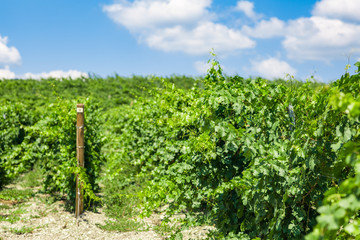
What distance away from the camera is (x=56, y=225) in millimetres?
4961

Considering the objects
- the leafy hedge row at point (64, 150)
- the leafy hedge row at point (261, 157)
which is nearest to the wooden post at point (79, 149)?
the leafy hedge row at point (64, 150)

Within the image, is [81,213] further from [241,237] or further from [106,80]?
[106,80]

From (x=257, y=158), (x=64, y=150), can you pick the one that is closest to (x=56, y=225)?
(x=64, y=150)

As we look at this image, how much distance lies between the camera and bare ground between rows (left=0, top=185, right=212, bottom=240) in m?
4.49

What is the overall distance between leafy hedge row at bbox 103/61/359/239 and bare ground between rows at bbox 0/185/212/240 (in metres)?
0.87

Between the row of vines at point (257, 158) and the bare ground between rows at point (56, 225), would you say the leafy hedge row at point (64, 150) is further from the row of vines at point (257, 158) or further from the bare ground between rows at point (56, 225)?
the bare ground between rows at point (56, 225)

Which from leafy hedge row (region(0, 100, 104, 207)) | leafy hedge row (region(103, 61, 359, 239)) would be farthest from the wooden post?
leafy hedge row (region(103, 61, 359, 239))

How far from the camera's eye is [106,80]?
17625 millimetres

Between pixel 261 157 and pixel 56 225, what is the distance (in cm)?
372

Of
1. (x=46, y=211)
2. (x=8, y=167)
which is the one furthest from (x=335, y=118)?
(x=8, y=167)

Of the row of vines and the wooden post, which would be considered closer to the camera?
the row of vines

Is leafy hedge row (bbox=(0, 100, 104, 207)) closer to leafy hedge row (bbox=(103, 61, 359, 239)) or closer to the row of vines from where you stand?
the row of vines

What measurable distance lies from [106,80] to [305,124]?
16.1 metres

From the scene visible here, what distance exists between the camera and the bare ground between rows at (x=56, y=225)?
4492 mm
